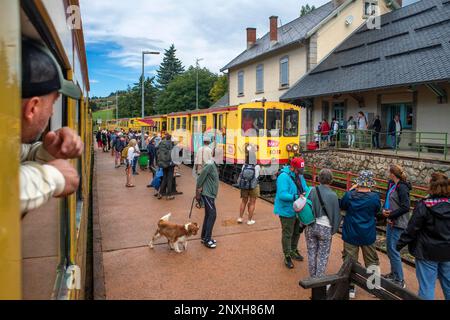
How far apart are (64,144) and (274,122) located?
42.9ft

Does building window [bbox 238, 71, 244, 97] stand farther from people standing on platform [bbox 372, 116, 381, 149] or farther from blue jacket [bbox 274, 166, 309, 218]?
blue jacket [bbox 274, 166, 309, 218]

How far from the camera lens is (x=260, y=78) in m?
28.9

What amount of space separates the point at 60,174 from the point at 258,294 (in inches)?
175

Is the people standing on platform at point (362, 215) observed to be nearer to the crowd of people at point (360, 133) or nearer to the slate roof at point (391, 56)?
the slate roof at point (391, 56)

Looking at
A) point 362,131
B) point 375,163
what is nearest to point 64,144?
point 375,163

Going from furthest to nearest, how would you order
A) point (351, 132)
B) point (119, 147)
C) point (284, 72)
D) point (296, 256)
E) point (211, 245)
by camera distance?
1. point (284, 72)
2. point (119, 147)
3. point (351, 132)
4. point (211, 245)
5. point (296, 256)

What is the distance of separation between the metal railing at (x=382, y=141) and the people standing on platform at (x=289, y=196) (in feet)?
33.9

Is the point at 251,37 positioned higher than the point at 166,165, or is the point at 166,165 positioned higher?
the point at 251,37

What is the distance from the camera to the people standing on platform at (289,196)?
18.9ft

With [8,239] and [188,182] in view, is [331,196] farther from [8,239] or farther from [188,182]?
[188,182]

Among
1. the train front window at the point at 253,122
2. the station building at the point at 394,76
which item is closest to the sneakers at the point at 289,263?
the train front window at the point at 253,122

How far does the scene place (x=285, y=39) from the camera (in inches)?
1059

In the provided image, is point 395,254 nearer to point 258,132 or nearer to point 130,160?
point 258,132
